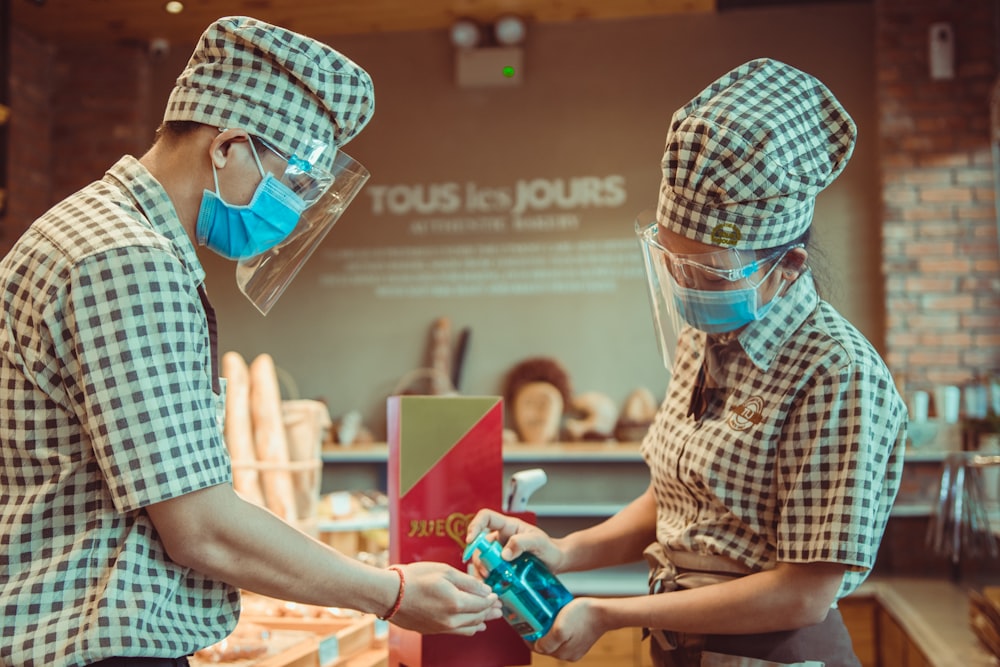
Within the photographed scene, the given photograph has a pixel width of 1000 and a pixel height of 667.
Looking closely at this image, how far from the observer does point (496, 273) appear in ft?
16.8

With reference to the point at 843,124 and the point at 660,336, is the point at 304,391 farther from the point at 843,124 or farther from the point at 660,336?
the point at 843,124

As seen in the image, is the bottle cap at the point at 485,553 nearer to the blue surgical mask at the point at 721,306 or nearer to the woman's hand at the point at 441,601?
the woman's hand at the point at 441,601

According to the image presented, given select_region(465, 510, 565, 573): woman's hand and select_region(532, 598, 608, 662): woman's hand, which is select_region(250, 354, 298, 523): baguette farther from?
select_region(532, 598, 608, 662): woman's hand

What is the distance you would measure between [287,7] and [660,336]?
3803 mm

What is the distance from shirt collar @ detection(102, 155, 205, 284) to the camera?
47.9 inches

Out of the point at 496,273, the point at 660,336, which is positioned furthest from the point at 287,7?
the point at 660,336

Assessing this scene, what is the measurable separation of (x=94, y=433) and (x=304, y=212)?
51 centimetres

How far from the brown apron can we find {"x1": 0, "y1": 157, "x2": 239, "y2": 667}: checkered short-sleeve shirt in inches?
31.9

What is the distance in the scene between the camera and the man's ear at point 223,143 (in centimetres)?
126

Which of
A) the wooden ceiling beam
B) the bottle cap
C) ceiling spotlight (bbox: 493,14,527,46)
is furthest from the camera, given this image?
ceiling spotlight (bbox: 493,14,527,46)

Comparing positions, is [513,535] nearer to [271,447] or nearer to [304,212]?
[304,212]

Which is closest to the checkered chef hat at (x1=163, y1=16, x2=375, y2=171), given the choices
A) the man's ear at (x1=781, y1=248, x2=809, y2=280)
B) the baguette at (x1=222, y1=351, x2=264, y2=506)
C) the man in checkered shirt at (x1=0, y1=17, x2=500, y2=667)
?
the man in checkered shirt at (x1=0, y1=17, x2=500, y2=667)

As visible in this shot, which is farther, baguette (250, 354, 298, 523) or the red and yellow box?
baguette (250, 354, 298, 523)

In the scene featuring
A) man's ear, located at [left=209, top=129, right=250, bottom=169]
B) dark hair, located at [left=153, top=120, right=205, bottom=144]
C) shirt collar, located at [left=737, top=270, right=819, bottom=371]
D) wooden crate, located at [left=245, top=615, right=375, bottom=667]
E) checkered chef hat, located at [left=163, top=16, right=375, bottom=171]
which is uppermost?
checkered chef hat, located at [left=163, top=16, right=375, bottom=171]
